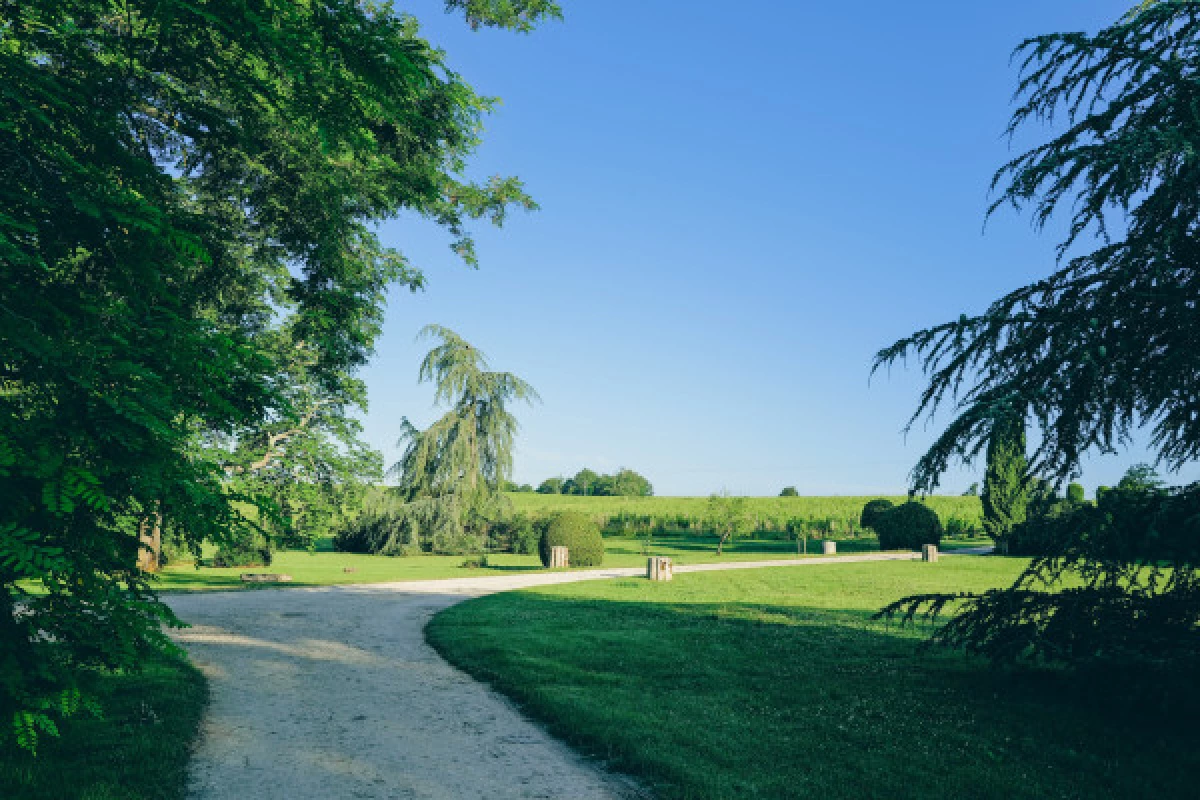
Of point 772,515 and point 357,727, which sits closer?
Answer: point 357,727

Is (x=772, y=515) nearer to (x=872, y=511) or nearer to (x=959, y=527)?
(x=872, y=511)

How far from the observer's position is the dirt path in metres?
5.15

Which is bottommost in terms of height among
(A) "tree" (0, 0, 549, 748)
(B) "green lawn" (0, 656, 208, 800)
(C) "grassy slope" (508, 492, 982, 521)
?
(B) "green lawn" (0, 656, 208, 800)

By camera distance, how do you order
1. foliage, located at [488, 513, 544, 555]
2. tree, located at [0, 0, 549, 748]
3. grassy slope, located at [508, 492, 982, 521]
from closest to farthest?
tree, located at [0, 0, 549, 748], foliage, located at [488, 513, 544, 555], grassy slope, located at [508, 492, 982, 521]

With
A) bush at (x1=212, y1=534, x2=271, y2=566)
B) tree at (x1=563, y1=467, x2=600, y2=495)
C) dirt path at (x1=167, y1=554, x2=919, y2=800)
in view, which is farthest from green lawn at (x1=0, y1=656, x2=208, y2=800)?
tree at (x1=563, y1=467, x2=600, y2=495)

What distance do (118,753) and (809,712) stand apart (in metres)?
6.35

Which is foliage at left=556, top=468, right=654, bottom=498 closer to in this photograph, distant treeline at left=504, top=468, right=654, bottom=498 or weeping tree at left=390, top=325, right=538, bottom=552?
distant treeline at left=504, top=468, right=654, bottom=498

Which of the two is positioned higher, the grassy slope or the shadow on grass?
the grassy slope

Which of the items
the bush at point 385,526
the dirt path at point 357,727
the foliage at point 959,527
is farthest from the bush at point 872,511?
the dirt path at point 357,727

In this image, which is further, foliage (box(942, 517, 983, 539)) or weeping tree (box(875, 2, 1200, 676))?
foliage (box(942, 517, 983, 539))

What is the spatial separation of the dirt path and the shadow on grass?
1.50 feet

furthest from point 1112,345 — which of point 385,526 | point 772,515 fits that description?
point 772,515

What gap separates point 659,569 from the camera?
21.4 metres

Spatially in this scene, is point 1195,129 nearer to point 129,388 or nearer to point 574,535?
point 129,388
